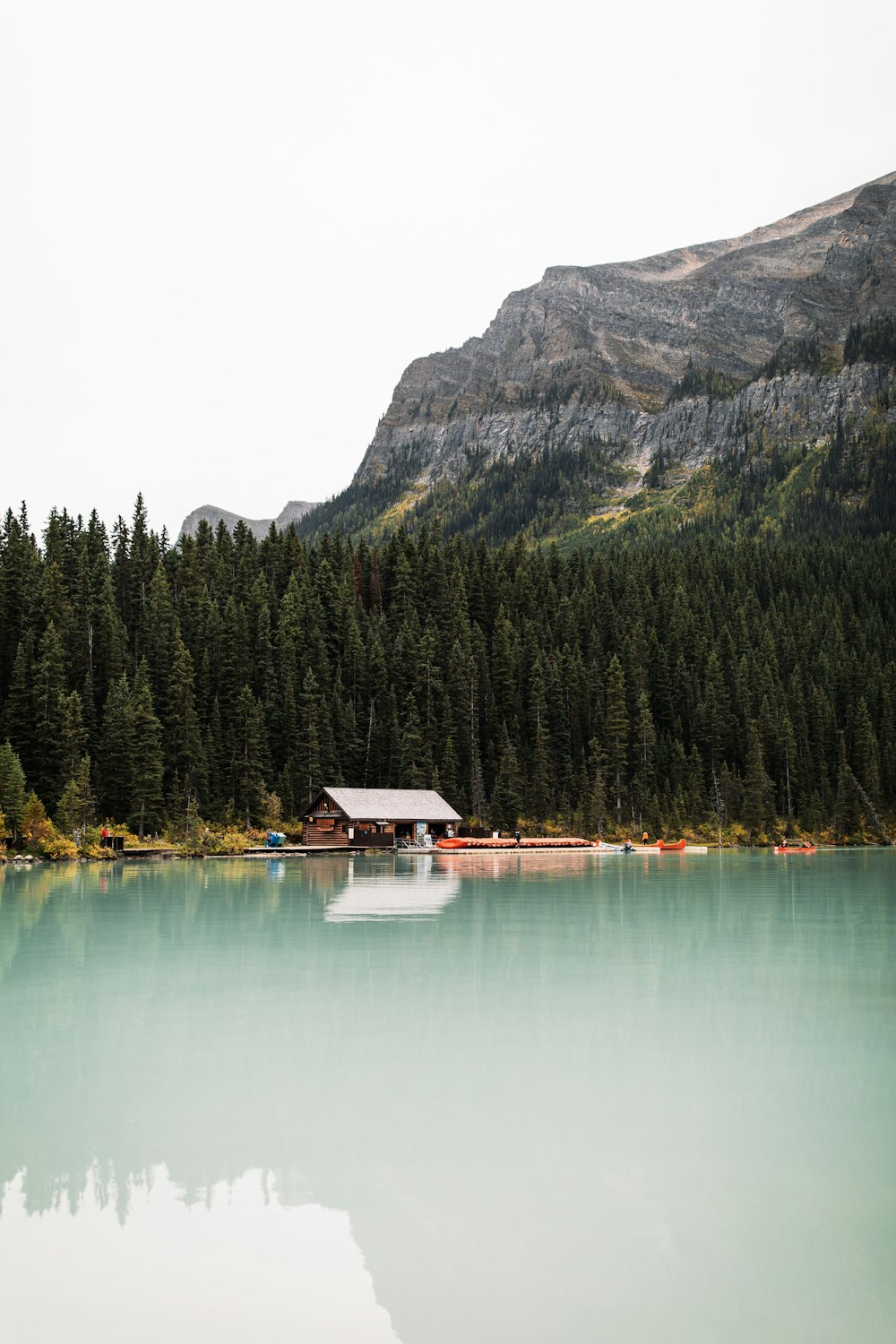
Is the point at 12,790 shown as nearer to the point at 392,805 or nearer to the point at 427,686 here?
the point at 392,805

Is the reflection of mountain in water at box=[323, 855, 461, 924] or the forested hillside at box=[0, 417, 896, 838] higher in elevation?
the forested hillside at box=[0, 417, 896, 838]

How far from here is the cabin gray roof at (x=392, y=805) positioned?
85.0 metres

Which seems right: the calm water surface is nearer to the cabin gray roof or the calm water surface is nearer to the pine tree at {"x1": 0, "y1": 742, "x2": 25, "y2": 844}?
the pine tree at {"x1": 0, "y1": 742, "x2": 25, "y2": 844}

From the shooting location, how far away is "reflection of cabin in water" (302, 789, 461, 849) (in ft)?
279

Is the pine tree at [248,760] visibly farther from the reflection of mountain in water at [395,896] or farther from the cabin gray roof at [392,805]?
the reflection of mountain in water at [395,896]

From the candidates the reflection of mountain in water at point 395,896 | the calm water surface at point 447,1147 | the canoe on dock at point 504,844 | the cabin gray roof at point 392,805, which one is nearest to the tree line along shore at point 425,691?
the cabin gray roof at point 392,805

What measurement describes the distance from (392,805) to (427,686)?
21824mm

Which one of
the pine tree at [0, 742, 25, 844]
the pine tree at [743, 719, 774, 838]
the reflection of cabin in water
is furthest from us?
the pine tree at [743, 719, 774, 838]

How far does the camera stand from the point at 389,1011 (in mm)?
18312

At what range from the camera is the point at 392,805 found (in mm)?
88438

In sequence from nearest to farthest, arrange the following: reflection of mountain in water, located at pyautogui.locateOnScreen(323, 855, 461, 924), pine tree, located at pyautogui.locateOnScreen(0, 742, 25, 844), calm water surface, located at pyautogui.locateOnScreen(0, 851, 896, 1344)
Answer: calm water surface, located at pyautogui.locateOnScreen(0, 851, 896, 1344)
reflection of mountain in water, located at pyautogui.locateOnScreen(323, 855, 461, 924)
pine tree, located at pyautogui.locateOnScreen(0, 742, 25, 844)

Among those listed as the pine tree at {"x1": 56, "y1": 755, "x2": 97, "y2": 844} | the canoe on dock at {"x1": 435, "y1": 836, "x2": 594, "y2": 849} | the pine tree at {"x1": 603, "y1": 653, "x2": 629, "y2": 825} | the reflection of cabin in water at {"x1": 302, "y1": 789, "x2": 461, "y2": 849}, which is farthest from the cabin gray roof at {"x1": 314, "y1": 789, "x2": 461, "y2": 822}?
the pine tree at {"x1": 603, "y1": 653, "x2": 629, "y2": 825}

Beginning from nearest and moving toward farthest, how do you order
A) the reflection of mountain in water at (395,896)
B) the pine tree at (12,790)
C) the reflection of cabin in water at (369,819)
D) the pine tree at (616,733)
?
the reflection of mountain in water at (395,896)
the pine tree at (12,790)
the reflection of cabin in water at (369,819)
the pine tree at (616,733)

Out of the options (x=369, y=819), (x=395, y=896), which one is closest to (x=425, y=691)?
(x=369, y=819)
